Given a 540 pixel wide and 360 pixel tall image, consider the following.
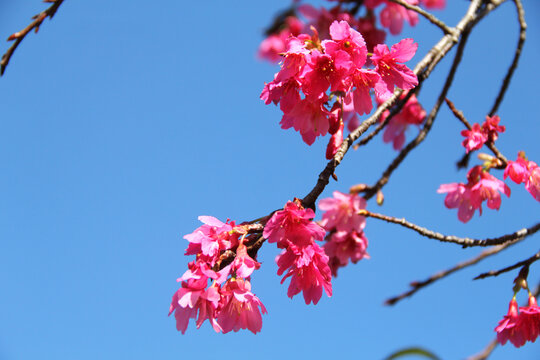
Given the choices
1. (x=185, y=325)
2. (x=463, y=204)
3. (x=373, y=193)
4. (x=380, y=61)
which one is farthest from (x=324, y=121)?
(x=463, y=204)

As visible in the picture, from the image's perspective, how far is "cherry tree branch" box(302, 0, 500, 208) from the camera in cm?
150

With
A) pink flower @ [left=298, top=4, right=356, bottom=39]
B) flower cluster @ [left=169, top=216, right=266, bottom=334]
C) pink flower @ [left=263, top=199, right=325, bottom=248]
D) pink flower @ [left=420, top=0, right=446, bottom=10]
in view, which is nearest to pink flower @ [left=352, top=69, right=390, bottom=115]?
pink flower @ [left=263, top=199, right=325, bottom=248]

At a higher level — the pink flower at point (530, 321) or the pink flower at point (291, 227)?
the pink flower at point (291, 227)

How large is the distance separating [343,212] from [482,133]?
2.89ft

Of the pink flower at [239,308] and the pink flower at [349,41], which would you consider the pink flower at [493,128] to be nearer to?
the pink flower at [349,41]

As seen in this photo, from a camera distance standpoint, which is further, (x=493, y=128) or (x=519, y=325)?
(x=493, y=128)

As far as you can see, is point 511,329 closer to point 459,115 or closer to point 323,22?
point 459,115

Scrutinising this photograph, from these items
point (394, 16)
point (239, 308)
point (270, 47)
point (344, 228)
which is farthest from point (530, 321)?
point (270, 47)

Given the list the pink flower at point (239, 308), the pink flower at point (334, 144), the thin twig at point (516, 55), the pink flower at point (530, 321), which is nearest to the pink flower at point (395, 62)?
the pink flower at point (334, 144)

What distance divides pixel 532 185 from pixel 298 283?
150cm

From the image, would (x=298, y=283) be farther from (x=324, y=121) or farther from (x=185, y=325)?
(x=324, y=121)

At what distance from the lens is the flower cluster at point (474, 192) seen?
2.45m

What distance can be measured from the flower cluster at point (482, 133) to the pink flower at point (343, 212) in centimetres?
65

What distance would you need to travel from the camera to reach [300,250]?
1479 millimetres
